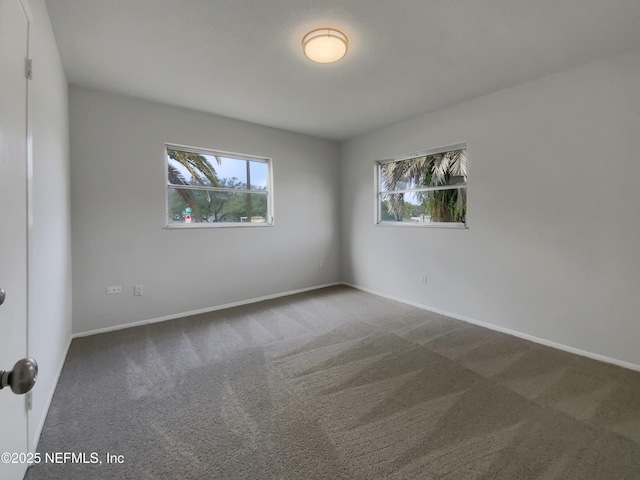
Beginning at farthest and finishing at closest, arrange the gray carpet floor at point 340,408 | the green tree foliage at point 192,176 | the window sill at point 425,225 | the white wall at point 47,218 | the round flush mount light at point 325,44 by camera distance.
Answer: the green tree foliage at point 192,176 < the window sill at point 425,225 < the round flush mount light at point 325,44 < the white wall at point 47,218 < the gray carpet floor at point 340,408

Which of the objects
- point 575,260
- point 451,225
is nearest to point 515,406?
point 575,260

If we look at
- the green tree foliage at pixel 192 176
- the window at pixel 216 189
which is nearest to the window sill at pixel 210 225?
the window at pixel 216 189

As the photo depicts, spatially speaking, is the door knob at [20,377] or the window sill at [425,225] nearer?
the door knob at [20,377]

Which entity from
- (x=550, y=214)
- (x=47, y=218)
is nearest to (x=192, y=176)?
(x=47, y=218)

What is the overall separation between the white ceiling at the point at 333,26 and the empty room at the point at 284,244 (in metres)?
0.02

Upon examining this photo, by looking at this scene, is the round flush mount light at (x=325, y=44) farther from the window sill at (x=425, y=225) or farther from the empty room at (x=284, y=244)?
the window sill at (x=425, y=225)

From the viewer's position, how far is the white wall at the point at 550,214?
7.52ft

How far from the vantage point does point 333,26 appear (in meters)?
1.96

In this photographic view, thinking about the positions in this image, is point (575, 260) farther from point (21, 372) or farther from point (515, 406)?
point (21, 372)

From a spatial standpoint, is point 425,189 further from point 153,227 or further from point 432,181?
point 153,227

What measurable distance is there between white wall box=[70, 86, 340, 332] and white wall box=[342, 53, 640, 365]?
79.5 inches

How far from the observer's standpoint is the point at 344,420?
1.70 m

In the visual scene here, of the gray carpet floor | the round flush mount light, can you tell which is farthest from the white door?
the round flush mount light

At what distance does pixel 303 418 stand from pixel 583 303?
261cm
